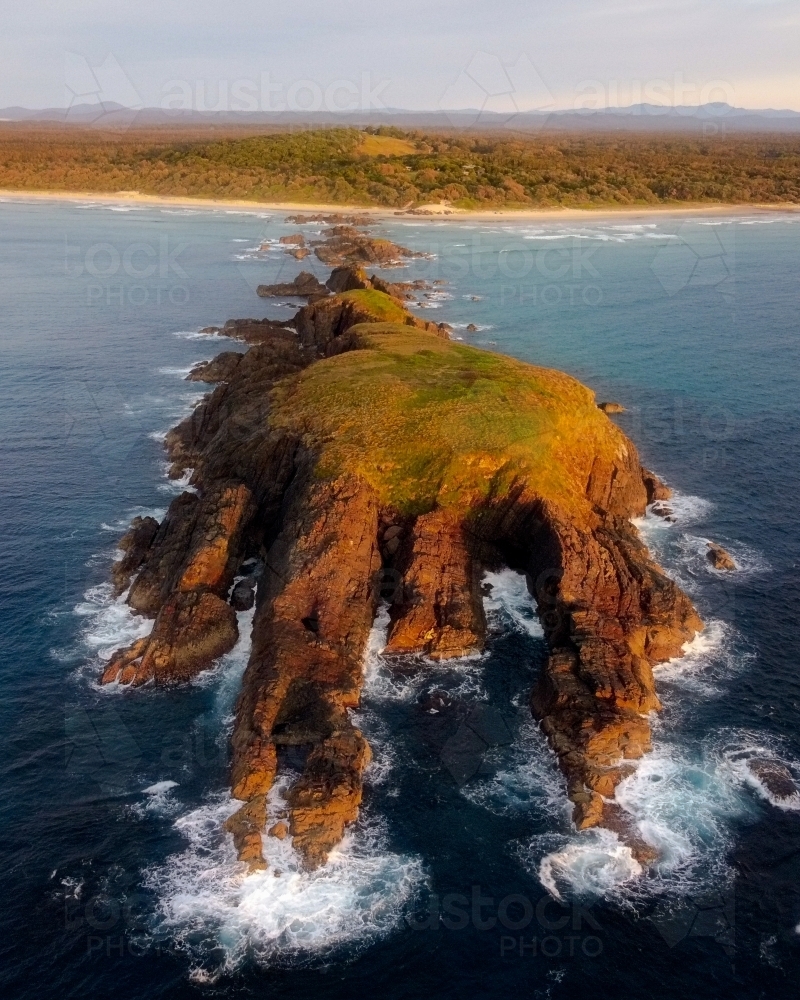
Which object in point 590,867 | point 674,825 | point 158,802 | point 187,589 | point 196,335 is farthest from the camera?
point 196,335

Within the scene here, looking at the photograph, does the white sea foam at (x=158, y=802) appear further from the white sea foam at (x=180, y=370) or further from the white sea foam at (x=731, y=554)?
the white sea foam at (x=180, y=370)

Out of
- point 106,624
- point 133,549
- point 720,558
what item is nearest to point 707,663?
point 720,558

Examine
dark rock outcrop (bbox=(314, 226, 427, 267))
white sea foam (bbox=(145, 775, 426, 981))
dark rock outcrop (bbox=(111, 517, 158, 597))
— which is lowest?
white sea foam (bbox=(145, 775, 426, 981))

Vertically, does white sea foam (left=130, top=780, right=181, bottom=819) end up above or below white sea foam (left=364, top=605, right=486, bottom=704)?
below

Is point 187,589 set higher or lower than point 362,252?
lower

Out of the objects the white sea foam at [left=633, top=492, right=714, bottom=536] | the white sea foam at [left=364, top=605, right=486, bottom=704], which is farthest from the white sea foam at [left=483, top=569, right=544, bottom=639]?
the white sea foam at [left=633, top=492, right=714, bottom=536]

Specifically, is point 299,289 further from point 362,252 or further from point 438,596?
point 438,596

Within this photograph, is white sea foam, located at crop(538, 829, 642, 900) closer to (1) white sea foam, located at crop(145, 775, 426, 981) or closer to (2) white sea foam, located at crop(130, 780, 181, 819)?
(1) white sea foam, located at crop(145, 775, 426, 981)
